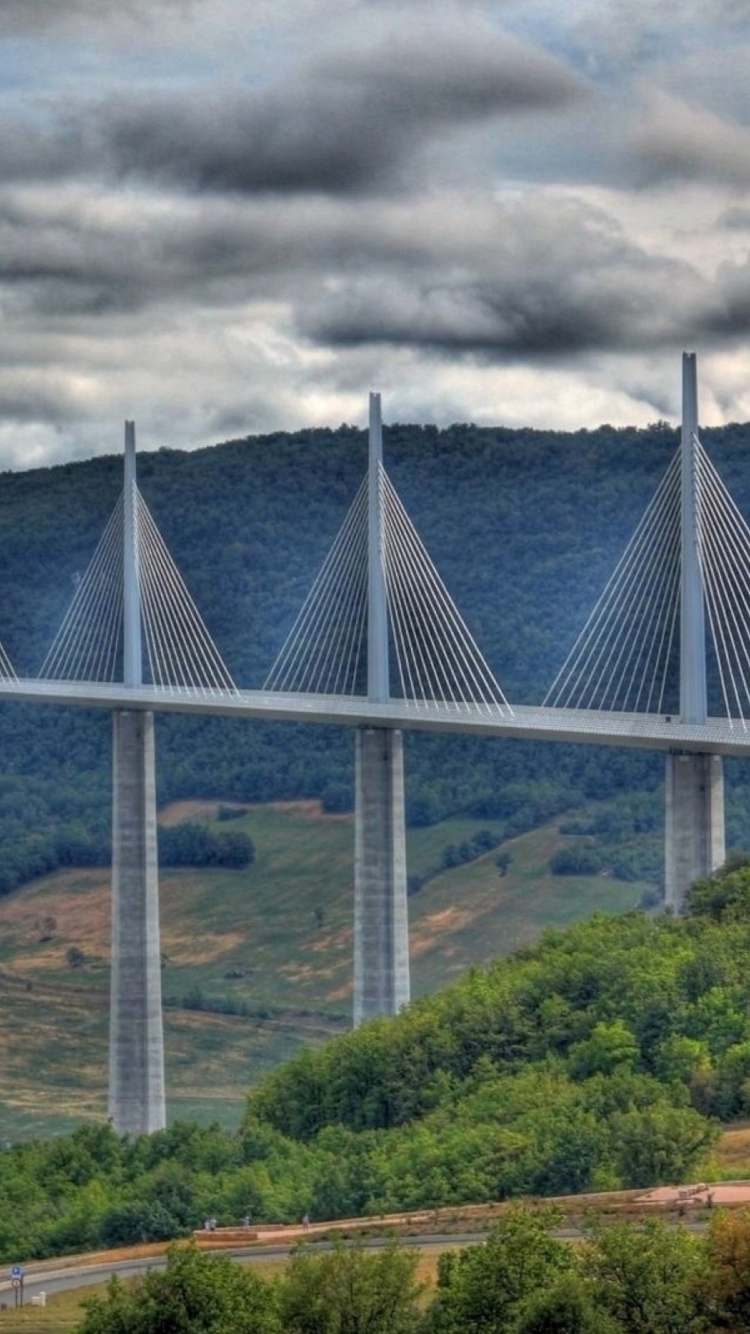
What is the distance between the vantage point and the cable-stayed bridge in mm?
49781

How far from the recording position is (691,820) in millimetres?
50312

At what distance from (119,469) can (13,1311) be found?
2735 inches

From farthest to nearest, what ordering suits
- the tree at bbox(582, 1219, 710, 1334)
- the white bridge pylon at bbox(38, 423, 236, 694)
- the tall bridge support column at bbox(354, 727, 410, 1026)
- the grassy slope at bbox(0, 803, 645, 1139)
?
the grassy slope at bbox(0, 803, 645, 1139)
the white bridge pylon at bbox(38, 423, 236, 694)
the tall bridge support column at bbox(354, 727, 410, 1026)
the tree at bbox(582, 1219, 710, 1334)

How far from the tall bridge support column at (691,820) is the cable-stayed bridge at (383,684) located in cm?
3

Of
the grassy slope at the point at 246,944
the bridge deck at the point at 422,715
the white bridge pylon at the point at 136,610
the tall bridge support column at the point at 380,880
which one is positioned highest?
the white bridge pylon at the point at 136,610

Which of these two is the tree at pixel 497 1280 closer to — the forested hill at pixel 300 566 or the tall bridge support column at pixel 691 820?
the tall bridge support column at pixel 691 820

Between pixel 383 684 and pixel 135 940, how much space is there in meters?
7.88

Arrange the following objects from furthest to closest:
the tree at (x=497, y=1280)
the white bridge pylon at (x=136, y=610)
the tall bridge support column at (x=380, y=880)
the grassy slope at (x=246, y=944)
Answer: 1. the grassy slope at (x=246, y=944)
2. the white bridge pylon at (x=136, y=610)
3. the tall bridge support column at (x=380, y=880)
4. the tree at (x=497, y=1280)

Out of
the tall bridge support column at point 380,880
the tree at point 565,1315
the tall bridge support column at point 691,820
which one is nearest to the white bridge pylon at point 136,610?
the tall bridge support column at point 380,880

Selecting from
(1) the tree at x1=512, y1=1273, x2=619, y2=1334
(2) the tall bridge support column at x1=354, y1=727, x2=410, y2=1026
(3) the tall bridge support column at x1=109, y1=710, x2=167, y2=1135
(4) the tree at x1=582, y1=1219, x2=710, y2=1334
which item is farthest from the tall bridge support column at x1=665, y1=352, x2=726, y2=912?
(1) the tree at x1=512, y1=1273, x2=619, y2=1334

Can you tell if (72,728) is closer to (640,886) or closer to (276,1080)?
(640,886)

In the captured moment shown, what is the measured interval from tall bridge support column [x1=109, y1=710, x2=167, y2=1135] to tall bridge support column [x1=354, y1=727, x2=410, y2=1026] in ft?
18.3

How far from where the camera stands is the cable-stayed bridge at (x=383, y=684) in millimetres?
49781

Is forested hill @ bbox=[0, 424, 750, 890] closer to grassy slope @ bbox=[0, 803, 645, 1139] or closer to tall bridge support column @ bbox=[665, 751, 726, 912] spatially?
grassy slope @ bbox=[0, 803, 645, 1139]
